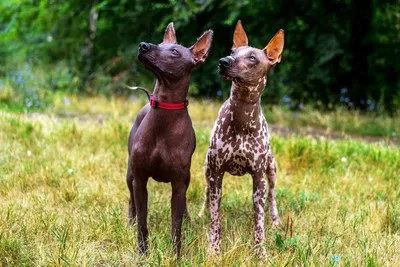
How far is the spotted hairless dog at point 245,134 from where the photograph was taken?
130 inches

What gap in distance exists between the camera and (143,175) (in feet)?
10.7

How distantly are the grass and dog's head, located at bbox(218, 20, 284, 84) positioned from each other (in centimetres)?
103

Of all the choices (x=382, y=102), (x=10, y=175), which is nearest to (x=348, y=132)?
(x=382, y=102)

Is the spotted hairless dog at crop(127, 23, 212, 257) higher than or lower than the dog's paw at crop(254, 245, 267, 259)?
higher

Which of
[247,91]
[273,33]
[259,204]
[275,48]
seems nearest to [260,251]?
[259,204]

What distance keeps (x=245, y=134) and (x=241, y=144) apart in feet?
0.24

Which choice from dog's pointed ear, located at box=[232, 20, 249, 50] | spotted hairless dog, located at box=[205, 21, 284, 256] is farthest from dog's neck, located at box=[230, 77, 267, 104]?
dog's pointed ear, located at box=[232, 20, 249, 50]

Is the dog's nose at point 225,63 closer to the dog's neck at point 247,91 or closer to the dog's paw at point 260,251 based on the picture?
the dog's neck at point 247,91

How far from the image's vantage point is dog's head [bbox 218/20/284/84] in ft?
10.3

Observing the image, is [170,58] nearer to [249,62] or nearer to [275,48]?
[249,62]

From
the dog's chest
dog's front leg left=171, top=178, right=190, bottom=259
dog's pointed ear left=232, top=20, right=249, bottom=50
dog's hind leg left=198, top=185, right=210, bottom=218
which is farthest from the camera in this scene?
dog's hind leg left=198, top=185, right=210, bottom=218

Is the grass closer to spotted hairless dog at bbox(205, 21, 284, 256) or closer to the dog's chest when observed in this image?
spotted hairless dog at bbox(205, 21, 284, 256)

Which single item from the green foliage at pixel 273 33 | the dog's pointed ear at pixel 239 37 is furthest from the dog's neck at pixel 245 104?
the green foliage at pixel 273 33

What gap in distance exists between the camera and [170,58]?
310 centimetres
